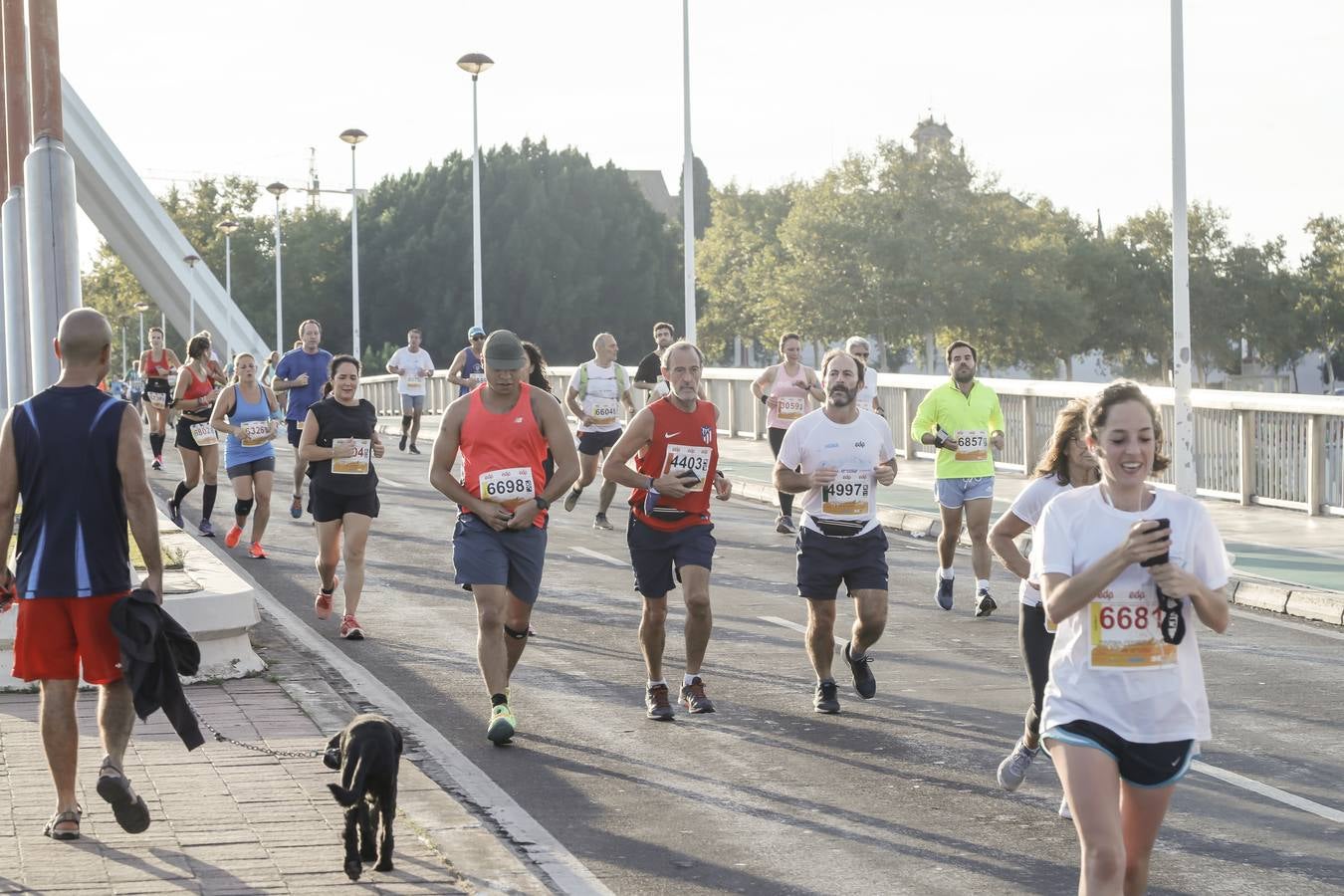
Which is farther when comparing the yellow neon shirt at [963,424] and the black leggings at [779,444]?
the black leggings at [779,444]

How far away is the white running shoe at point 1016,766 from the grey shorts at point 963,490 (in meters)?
5.50

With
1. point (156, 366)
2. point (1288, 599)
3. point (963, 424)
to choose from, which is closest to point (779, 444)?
point (963, 424)

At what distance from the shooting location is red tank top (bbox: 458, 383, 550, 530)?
8750 mm

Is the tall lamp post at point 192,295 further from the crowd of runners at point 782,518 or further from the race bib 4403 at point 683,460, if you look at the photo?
the race bib 4403 at point 683,460

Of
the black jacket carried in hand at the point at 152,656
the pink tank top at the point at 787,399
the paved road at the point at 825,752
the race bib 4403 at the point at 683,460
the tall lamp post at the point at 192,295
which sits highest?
the tall lamp post at the point at 192,295

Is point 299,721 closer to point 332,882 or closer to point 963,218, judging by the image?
point 332,882

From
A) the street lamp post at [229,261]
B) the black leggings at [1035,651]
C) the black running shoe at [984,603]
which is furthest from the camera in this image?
the street lamp post at [229,261]

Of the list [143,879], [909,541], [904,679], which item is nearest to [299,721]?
[143,879]

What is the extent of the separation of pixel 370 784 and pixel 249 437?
34.2 ft

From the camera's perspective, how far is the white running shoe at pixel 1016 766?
7.55 meters

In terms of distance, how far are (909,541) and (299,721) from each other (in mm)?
10524

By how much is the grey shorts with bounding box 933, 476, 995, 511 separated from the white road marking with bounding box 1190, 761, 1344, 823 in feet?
15.9

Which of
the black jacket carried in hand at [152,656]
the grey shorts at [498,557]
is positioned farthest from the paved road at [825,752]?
the black jacket carried in hand at [152,656]

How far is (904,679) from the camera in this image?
10508mm
